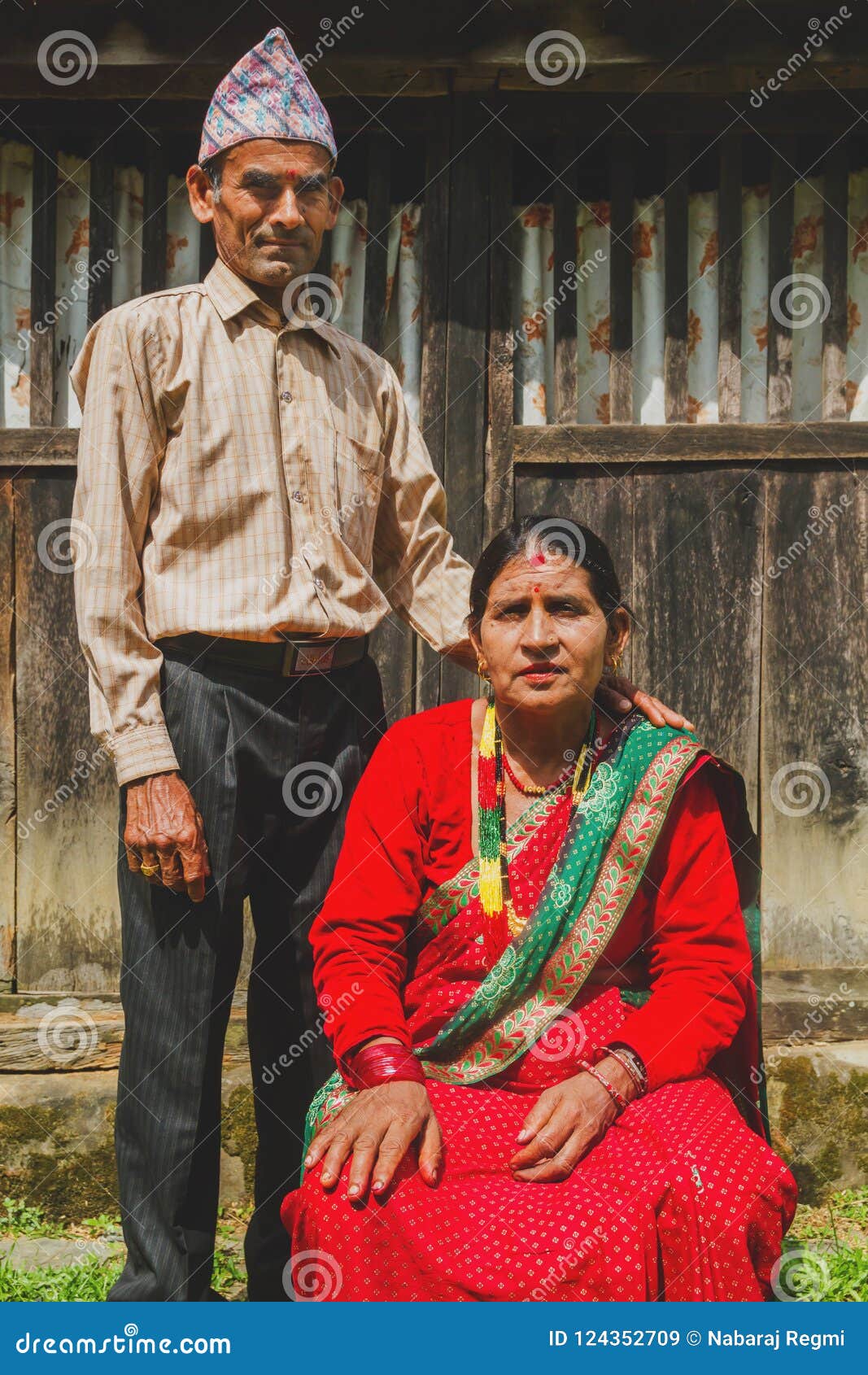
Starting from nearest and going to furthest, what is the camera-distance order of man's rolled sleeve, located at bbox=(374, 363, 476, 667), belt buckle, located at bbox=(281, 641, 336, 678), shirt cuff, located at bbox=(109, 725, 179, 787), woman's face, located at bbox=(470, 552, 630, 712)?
woman's face, located at bbox=(470, 552, 630, 712), shirt cuff, located at bbox=(109, 725, 179, 787), belt buckle, located at bbox=(281, 641, 336, 678), man's rolled sleeve, located at bbox=(374, 363, 476, 667)

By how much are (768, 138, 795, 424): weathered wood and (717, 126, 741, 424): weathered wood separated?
0.33ft

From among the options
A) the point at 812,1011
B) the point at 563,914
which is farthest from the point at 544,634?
the point at 812,1011

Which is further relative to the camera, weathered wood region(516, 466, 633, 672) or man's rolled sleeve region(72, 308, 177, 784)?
weathered wood region(516, 466, 633, 672)

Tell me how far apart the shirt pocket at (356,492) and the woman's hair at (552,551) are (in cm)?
39

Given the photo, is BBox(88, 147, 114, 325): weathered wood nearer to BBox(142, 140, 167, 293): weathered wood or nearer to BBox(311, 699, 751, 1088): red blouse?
BBox(142, 140, 167, 293): weathered wood

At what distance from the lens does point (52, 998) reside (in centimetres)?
390

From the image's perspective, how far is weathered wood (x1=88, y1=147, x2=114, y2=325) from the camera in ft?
12.7

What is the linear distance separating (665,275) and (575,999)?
2432 mm

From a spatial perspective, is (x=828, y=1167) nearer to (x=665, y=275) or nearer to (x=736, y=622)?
(x=736, y=622)

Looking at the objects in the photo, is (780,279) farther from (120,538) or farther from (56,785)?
(56,785)

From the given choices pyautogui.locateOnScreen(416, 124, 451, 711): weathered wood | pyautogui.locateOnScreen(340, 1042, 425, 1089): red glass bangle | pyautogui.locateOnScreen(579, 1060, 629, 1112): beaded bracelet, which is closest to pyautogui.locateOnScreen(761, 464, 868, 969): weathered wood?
pyautogui.locateOnScreen(416, 124, 451, 711): weathered wood

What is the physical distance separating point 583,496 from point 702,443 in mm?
394

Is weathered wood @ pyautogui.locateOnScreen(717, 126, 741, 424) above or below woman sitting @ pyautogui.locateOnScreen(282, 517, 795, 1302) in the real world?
above

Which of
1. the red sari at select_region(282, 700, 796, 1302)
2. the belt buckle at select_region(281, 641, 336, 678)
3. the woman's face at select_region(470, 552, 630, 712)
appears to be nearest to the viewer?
the red sari at select_region(282, 700, 796, 1302)
